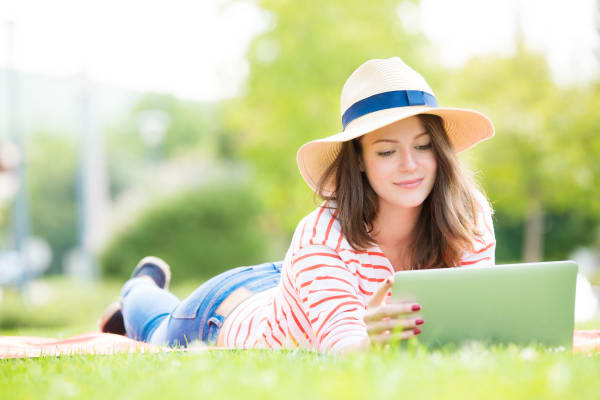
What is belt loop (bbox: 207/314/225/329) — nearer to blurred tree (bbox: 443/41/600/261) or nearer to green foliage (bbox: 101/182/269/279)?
green foliage (bbox: 101/182/269/279)

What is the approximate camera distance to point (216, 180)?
15.9m

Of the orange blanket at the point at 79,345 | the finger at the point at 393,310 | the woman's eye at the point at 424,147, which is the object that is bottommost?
the orange blanket at the point at 79,345

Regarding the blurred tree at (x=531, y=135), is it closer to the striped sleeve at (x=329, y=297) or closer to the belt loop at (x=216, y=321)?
the belt loop at (x=216, y=321)

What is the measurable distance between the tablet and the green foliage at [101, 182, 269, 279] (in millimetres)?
12823

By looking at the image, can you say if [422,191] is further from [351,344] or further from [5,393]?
[5,393]

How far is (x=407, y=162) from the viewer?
3.26m

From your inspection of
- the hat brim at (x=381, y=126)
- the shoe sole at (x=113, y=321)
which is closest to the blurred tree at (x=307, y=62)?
the shoe sole at (x=113, y=321)

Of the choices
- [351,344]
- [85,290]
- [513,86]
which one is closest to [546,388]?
[351,344]

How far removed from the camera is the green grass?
190cm

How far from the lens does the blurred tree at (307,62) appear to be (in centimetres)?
1535

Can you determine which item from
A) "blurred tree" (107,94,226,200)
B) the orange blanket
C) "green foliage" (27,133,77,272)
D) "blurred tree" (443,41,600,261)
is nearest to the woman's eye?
the orange blanket

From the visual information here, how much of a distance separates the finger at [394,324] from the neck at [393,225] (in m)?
0.82

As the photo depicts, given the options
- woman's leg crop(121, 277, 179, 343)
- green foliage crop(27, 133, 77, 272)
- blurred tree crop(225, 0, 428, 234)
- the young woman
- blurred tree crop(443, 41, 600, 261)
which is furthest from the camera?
green foliage crop(27, 133, 77, 272)

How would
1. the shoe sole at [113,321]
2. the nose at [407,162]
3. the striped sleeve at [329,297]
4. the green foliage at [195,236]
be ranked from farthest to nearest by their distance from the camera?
the green foliage at [195,236] → the shoe sole at [113,321] → the nose at [407,162] → the striped sleeve at [329,297]
